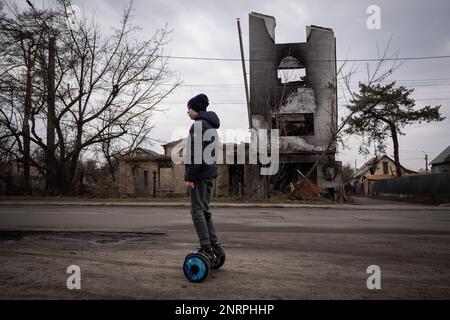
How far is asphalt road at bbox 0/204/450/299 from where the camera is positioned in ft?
9.41

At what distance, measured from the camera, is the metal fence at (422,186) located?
22741mm

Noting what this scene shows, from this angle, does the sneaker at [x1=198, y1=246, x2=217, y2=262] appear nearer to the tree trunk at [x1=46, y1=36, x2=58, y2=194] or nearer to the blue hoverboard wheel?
the blue hoverboard wheel

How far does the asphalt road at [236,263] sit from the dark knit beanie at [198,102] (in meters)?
1.76

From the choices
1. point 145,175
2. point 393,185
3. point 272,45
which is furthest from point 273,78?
point 393,185

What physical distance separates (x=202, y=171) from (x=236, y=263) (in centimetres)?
121

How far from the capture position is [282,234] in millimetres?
6199

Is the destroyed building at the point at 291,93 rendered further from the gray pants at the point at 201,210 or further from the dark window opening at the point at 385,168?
the dark window opening at the point at 385,168

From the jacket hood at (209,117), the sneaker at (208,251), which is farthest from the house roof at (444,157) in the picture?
the sneaker at (208,251)

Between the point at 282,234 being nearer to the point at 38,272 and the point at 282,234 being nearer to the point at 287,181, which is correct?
the point at 38,272

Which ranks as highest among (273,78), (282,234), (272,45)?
(272,45)

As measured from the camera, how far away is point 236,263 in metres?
3.93

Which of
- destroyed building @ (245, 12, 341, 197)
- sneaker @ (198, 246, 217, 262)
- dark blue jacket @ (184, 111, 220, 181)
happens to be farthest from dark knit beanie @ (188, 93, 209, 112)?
destroyed building @ (245, 12, 341, 197)

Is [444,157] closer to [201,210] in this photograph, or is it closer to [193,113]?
[193,113]
